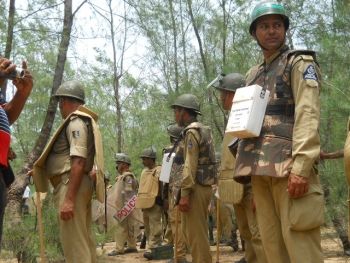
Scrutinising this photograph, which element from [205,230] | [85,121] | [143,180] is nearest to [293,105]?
[85,121]

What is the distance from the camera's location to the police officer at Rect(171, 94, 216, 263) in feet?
19.0

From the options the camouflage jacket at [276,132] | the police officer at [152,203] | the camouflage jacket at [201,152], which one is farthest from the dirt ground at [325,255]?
the camouflage jacket at [276,132]

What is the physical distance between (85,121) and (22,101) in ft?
5.66

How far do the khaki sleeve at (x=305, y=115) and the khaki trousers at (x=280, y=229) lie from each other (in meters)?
0.17

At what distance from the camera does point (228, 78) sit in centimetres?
577

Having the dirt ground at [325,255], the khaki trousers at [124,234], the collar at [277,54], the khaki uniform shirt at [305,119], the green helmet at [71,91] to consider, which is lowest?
the dirt ground at [325,255]

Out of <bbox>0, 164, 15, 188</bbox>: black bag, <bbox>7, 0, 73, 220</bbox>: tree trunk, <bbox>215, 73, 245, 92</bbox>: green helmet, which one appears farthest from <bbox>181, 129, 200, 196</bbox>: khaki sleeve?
<bbox>0, 164, 15, 188</bbox>: black bag

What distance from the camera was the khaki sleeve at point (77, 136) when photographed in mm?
4730

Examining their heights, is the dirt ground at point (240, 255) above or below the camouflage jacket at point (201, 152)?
below

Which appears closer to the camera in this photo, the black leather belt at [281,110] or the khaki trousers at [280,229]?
the khaki trousers at [280,229]

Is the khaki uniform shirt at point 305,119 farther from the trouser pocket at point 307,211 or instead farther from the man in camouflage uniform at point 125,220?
the man in camouflage uniform at point 125,220

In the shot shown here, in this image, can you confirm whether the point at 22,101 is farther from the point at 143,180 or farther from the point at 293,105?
the point at 143,180

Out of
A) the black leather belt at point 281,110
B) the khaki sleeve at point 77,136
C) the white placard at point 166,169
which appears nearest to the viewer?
the black leather belt at point 281,110

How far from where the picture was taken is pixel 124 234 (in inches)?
430
